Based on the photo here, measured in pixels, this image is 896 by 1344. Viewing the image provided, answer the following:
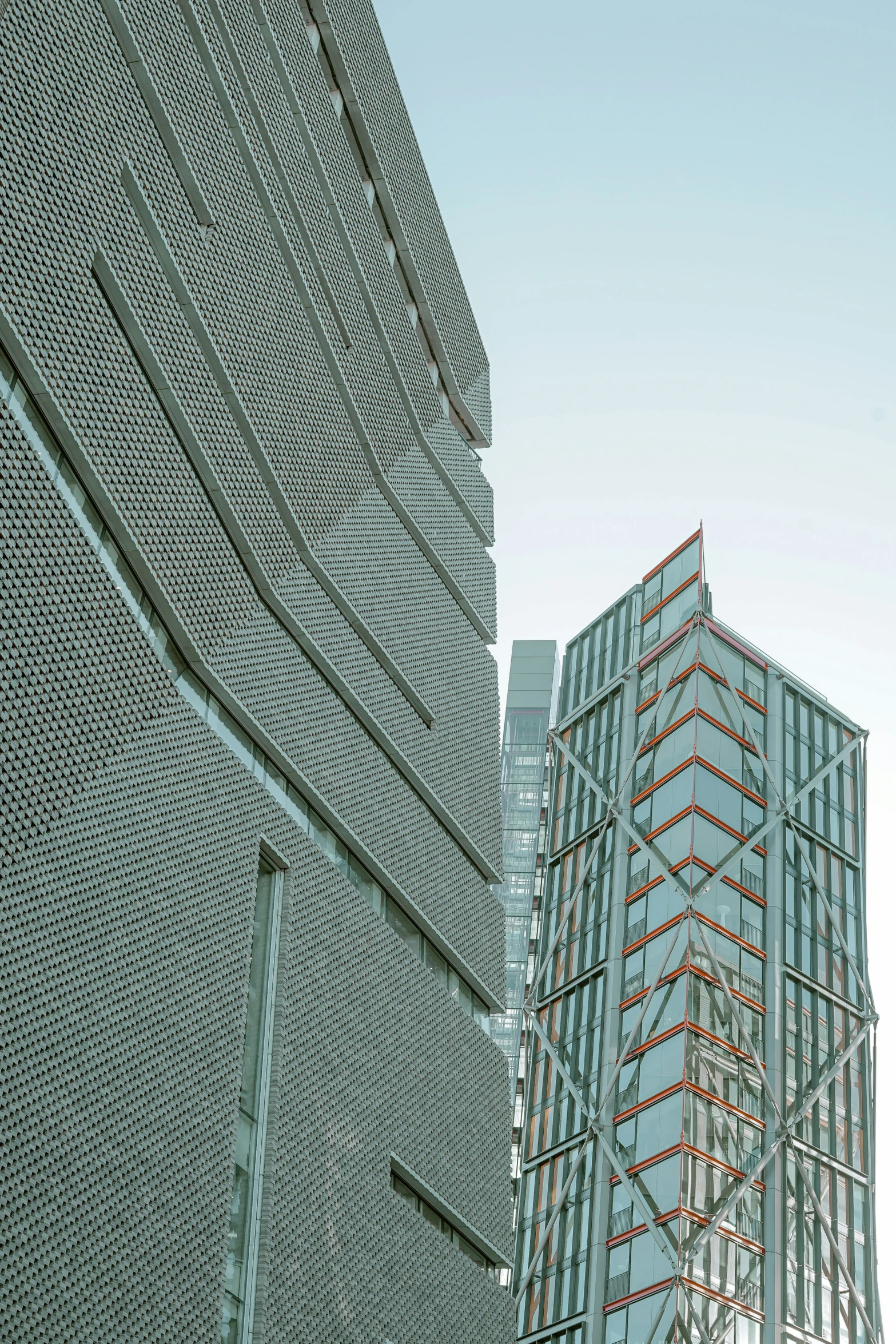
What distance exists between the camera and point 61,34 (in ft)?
68.5

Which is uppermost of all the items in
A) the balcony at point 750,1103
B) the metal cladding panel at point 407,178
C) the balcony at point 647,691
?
the balcony at point 647,691

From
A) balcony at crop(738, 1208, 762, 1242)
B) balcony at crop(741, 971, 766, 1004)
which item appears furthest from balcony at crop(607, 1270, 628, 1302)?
balcony at crop(741, 971, 766, 1004)

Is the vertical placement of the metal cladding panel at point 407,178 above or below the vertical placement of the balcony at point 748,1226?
above

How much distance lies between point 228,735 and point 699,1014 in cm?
2938

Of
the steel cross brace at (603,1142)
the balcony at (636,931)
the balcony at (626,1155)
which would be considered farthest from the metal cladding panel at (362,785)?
the balcony at (636,931)

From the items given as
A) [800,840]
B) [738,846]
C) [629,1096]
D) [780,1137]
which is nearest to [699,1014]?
[629,1096]

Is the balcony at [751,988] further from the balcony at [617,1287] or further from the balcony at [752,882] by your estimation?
the balcony at [617,1287]

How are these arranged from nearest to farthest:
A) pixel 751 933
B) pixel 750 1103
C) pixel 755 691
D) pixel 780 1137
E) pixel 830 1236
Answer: pixel 830 1236
pixel 780 1137
pixel 750 1103
pixel 751 933
pixel 755 691

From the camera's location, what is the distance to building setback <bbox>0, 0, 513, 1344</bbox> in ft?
58.2

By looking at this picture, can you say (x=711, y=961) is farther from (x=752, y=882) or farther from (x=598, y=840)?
(x=598, y=840)

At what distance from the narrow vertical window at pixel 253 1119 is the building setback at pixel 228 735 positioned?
0.05m

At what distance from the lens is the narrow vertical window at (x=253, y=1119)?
1988cm

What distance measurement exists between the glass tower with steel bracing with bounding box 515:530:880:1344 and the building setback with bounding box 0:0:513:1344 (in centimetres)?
1801

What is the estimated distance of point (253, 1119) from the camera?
Answer: 2116 centimetres
